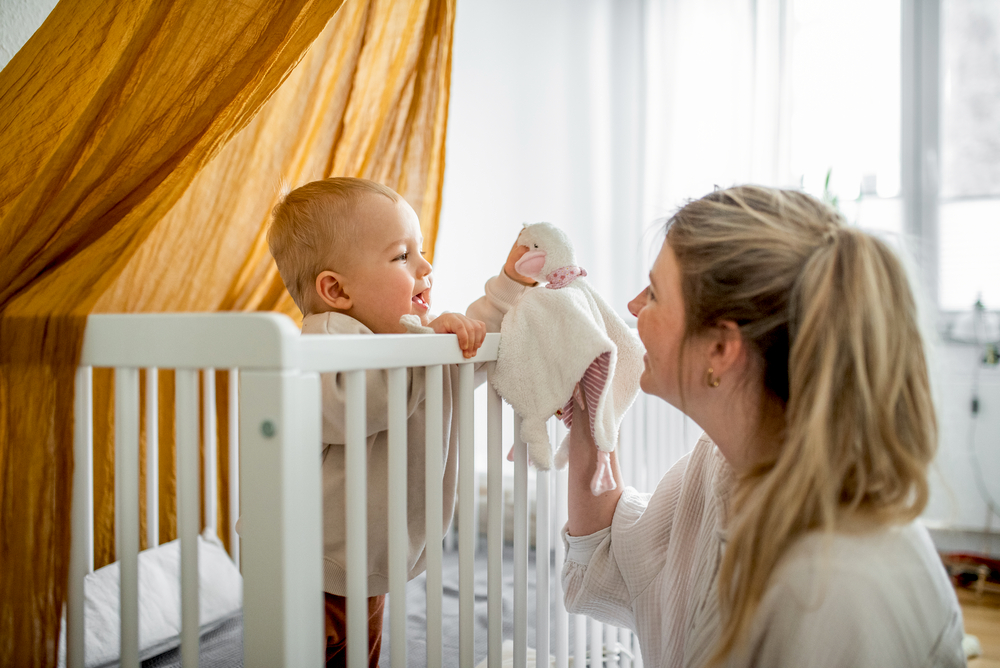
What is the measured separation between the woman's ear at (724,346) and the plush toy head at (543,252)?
26 centimetres

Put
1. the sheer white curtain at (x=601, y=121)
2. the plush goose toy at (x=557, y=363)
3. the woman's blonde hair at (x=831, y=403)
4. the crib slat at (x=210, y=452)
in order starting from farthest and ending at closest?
1. the sheer white curtain at (x=601, y=121)
2. the crib slat at (x=210, y=452)
3. the plush goose toy at (x=557, y=363)
4. the woman's blonde hair at (x=831, y=403)

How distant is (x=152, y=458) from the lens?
1219 millimetres

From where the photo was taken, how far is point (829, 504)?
2.13 feet

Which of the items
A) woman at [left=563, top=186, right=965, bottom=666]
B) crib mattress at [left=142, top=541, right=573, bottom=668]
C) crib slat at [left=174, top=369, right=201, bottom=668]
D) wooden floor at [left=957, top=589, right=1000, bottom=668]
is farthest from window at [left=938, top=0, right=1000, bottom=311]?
crib slat at [left=174, top=369, right=201, bottom=668]

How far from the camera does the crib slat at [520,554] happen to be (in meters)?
0.94

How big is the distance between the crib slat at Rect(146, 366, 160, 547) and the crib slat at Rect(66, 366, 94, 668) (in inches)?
12.9

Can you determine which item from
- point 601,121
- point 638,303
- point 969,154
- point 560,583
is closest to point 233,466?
point 560,583

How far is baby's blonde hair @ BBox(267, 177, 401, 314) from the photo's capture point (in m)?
1.00

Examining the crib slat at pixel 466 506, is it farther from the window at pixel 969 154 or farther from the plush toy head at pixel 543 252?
the window at pixel 969 154

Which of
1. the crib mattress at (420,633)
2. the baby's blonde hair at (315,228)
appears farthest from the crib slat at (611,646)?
the baby's blonde hair at (315,228)

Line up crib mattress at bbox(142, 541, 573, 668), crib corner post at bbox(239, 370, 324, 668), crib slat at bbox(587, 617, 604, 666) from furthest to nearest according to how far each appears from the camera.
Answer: crib mattress at bbox(142, 541, 573, 668) < crib slat at bbox(587, 617, 604, 666) < crib corner post at bbox(239, 370, 324, 668)

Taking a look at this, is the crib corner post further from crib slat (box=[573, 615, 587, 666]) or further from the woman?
crib slat (box=[573, 615, 587, 666])

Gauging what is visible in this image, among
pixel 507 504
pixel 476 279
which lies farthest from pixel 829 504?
pixel 476 279

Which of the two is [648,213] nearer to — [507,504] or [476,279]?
[476,279]
